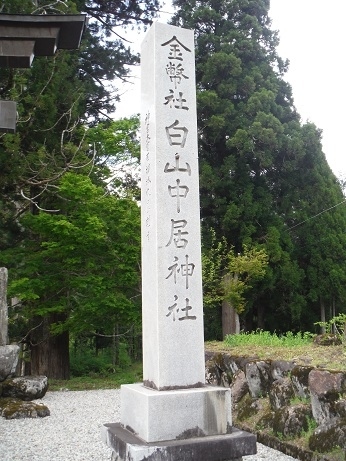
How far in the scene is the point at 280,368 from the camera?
5906mm

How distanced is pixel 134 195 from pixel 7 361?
16.8 feet

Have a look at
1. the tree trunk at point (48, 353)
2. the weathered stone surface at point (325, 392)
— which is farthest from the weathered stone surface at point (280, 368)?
the tree trunk at point (48, 353)

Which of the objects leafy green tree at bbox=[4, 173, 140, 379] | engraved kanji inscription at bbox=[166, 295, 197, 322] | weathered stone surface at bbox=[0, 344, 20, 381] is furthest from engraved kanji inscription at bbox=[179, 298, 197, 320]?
leafy green tree at bbox=[4, 173, 140, 379]

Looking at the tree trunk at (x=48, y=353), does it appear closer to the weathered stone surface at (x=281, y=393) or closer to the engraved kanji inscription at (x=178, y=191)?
the weathered stone surface at (x=281, y=393)

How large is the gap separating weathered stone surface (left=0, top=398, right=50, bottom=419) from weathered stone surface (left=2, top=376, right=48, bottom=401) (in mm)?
406

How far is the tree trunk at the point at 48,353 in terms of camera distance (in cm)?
1166

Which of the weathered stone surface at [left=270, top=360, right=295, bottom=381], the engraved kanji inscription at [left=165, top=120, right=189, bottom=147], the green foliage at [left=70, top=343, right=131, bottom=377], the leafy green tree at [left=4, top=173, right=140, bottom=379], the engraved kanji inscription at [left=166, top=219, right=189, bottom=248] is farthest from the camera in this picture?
the green foliage at [left=70, top=343, right=131, bottom=377]

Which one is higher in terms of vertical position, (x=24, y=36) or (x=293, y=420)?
(x=24, y=36)

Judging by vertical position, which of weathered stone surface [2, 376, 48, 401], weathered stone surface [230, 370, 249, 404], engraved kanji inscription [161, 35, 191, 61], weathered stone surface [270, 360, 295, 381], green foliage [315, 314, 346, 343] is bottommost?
weathered stone surface [2, 376, 48, 401]

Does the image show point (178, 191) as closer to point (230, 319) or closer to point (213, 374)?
point (213, 374)

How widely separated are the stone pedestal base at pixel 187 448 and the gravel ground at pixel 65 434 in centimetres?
160

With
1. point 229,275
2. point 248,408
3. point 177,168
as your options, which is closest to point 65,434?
point 248,408

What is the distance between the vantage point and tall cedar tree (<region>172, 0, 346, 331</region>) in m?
15.1

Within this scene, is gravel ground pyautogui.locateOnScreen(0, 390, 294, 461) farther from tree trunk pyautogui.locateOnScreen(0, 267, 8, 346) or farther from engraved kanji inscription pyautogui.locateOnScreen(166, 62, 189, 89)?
engraved kanji inscription pyautogui.locateOnScreen(166, 62, 189, 89)
